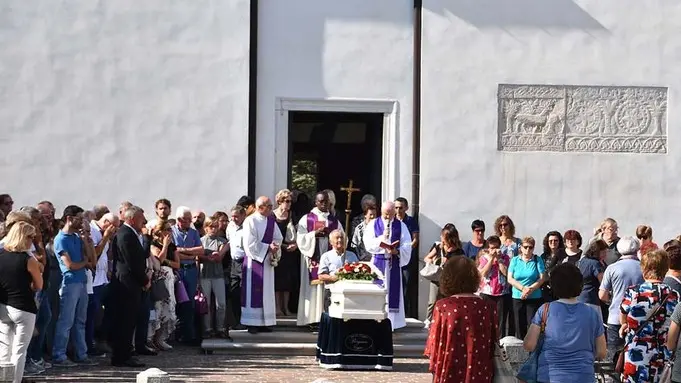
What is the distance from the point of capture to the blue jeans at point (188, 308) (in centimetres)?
1798

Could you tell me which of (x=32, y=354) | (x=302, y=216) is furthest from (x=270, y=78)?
(x=32, y=354)

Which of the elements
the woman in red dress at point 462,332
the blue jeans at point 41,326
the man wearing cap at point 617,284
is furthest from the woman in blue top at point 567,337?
the blue jeans at point 41,326

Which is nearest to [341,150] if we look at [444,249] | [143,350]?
[444,249]

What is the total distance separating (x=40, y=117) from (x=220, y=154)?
8.48ft

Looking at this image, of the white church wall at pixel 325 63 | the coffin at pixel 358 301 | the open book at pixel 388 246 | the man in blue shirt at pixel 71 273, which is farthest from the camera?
the white church wall at pixel 325 63

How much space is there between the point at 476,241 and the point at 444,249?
88 cm

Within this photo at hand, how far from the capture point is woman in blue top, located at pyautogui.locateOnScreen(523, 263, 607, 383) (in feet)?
31.3

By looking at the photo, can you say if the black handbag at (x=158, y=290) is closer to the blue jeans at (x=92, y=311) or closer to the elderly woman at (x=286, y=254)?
the blue jeans at (x=92, y=311)

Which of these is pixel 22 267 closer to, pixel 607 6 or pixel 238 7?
pixel 238 7

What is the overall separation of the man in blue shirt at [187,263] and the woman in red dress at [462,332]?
861 cm

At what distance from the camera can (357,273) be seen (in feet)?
55.3

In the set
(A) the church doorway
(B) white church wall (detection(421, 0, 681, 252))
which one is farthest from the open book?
(A) the church doorway

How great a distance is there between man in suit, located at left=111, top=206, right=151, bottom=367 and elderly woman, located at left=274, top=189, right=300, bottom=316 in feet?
11.2

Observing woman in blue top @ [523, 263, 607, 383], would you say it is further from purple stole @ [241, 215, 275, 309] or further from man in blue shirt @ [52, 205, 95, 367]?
purple stole @ [241, 215, 275, 309]
